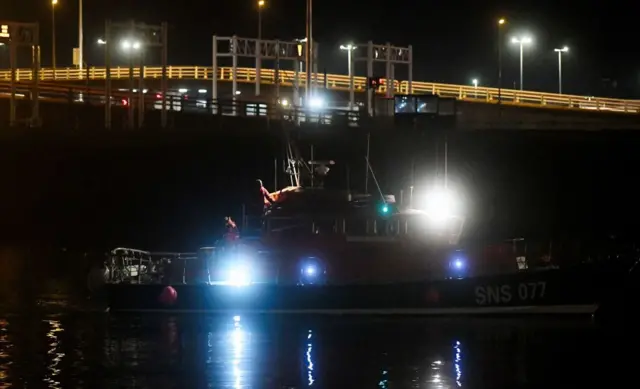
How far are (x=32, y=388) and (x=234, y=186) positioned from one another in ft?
92.4

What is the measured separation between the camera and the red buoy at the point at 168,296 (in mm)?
30219

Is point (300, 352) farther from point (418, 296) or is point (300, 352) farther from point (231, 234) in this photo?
point (231, 234)

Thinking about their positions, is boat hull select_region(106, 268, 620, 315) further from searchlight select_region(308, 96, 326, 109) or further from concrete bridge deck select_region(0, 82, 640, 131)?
searchlight select_region(308, 96, 326, 109)

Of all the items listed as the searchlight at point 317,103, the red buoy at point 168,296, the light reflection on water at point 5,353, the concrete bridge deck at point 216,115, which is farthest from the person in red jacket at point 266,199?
the searchlight at point 317,103

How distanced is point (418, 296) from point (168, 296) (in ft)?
19.9

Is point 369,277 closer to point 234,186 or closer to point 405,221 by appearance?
point 405,221

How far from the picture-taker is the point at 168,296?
30.2 meters

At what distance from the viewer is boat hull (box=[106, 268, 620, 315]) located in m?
29.5

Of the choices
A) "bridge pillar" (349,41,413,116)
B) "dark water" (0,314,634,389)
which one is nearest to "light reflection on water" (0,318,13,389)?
"dark water" (0,314,634,389)

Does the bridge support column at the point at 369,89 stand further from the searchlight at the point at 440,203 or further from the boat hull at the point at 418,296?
the boat hull at the point at 418,296

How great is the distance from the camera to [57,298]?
35125 millimetres

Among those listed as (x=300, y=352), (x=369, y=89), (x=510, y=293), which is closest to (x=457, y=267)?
(x=510, y=293)

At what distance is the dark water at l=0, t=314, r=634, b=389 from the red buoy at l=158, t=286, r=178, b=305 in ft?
1.94

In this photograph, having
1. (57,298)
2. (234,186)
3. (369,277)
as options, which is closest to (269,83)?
(234,186)
